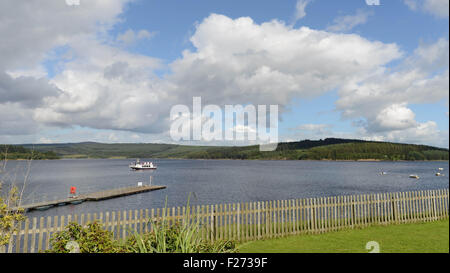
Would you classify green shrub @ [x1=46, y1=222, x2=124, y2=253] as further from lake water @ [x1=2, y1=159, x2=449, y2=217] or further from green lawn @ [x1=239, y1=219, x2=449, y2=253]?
green lawn @ [x1=239, y1=219, x2=449, y2=253]

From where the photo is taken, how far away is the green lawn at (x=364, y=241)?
9.58 meters

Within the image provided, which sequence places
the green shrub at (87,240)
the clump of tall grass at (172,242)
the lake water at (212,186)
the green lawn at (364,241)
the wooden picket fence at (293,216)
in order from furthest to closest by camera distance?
the lake water at (212,186), the wooden picket fence at (293,216), the green lawn at (364,241), the green shrub at (87,240), the clump of tall grass at (172,242)

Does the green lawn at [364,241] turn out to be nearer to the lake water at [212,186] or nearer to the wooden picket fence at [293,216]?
the wooden picket fence at [293,216]

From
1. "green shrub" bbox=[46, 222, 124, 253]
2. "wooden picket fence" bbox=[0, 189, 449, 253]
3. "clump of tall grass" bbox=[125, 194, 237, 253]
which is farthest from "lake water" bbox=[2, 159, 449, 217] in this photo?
"green shrub" bbox=[46, 222, 124, 253]

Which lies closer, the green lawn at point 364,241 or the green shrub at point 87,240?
the green shrub at point 87,240

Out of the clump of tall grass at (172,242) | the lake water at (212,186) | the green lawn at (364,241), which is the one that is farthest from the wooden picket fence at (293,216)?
the clump of tall grass at (172,242)

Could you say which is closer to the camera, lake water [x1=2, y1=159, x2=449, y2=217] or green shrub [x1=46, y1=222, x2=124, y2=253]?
green shrub [x1=46, y1=222, x2=124, y2=253]

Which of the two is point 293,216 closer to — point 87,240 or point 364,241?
point 364,241

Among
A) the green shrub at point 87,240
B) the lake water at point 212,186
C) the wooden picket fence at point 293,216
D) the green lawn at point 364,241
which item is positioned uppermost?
the green shrub at point 87,240

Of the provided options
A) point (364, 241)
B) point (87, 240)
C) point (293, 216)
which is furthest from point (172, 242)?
point (364, 241)

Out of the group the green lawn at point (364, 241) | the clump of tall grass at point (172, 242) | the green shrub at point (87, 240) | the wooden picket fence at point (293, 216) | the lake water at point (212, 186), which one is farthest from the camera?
the lake water at point (212, 186)

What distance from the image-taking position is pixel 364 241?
34.7ft

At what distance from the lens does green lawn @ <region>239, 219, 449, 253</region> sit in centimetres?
958
